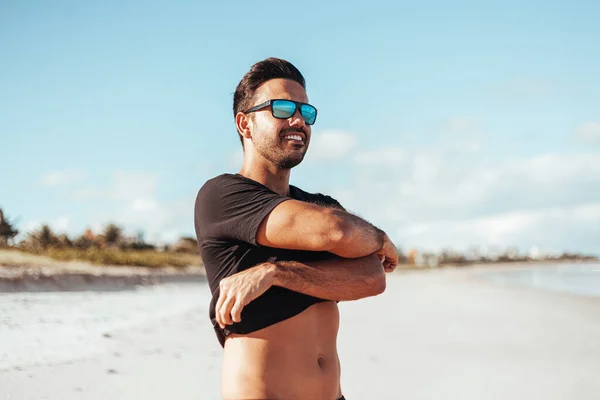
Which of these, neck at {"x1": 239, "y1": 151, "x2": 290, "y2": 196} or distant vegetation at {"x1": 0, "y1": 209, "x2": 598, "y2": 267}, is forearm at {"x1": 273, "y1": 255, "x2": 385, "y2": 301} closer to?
neck at {"x1": 239, "y1": 151, "x2": 290, "y2": 196}

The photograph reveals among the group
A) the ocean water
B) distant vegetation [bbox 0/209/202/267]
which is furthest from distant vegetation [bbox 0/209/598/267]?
the ocean water

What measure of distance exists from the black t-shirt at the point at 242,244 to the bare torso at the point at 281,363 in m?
0.04

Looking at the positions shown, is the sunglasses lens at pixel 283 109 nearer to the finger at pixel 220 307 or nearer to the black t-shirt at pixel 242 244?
the black t-shirt at pixel 242 244

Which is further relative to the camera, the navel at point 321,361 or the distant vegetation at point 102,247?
the distant vegetation at point 102,247

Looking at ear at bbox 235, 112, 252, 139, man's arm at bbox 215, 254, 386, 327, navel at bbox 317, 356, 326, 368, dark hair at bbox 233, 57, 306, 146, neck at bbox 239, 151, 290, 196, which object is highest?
dark hair at bbox 233, 57, 306, 146

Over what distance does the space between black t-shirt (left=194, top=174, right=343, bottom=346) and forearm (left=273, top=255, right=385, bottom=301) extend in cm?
6

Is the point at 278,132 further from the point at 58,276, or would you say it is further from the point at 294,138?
the point at 58,276

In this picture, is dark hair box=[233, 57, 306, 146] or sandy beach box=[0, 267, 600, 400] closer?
dark hair box=[233, 57, 306, 146]

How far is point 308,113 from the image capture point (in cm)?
229

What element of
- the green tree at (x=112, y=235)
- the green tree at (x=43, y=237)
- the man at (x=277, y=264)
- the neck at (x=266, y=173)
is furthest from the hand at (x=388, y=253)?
the green tree at (x=112, y=235)

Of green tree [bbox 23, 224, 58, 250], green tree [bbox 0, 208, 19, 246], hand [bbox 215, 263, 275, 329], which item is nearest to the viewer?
hand [bbox 215, 263, 275, 329]

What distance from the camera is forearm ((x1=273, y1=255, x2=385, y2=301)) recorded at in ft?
6.42

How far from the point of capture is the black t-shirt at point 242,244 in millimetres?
1987

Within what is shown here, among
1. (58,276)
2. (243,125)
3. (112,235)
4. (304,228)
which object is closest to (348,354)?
(243,125)
